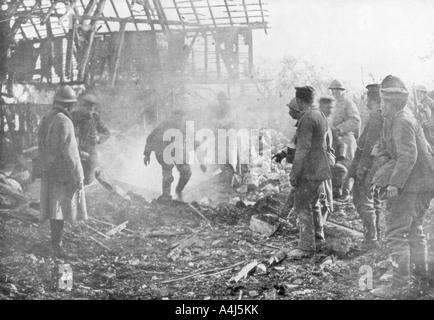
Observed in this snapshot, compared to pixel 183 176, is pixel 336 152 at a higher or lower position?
higher

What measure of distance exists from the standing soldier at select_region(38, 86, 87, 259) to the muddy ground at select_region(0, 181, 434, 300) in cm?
52

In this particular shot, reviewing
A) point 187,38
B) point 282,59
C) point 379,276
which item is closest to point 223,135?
point 187,38

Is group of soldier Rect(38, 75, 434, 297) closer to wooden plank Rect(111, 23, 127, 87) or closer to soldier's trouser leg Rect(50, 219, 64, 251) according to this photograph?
soldier's trouser leg Rect(50, 219, 64, 251)

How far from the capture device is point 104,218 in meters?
8.04

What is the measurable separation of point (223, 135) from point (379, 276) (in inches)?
326

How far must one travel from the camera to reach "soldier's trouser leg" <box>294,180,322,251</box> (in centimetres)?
591

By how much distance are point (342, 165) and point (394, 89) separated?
15.9 ft

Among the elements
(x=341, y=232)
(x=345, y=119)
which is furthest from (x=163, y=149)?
(x=341, y=232)

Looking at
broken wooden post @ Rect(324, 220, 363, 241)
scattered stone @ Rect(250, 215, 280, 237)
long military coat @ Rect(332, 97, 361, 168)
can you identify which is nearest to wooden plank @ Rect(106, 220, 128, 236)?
scattered stone @ Rect(250, 215, 280, 237)

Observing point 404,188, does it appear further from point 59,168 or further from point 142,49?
point 142,49

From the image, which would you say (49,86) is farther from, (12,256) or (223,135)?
(12,256)

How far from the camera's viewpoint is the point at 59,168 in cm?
600

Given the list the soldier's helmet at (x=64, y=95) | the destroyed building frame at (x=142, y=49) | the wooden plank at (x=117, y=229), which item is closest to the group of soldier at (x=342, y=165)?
the soldier's helmet at (x=64, y=95)

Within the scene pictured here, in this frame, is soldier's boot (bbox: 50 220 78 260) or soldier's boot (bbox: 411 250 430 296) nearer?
soldier's boot (bbox: 411 250 430 296)
